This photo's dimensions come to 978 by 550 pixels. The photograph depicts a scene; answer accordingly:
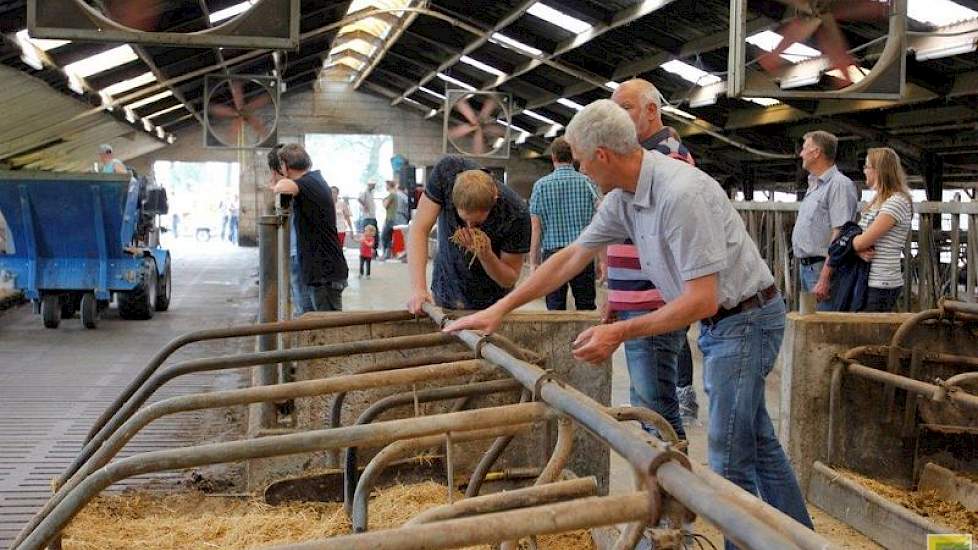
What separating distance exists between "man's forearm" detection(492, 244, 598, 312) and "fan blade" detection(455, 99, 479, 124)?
482 inches

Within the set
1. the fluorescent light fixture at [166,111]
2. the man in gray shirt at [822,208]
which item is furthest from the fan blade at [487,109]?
the fluorescent light fixture at [166,111]

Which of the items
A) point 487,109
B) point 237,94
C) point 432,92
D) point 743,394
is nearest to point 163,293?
point 237,94

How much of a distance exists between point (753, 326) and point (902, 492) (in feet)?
6.52

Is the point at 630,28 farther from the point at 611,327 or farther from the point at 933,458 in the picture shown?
the point at 611,327

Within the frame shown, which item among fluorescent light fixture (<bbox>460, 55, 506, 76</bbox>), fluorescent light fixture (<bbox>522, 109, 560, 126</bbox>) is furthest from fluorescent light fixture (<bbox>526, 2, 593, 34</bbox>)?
fluorescent light fixture (<bbox>522, 109, 560, 126</bbox>)

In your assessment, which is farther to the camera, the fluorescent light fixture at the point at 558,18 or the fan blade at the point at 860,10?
the fluorescent light fixture at the point at 558,18

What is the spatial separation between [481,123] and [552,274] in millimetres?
12825

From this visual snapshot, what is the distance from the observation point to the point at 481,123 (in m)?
16.7

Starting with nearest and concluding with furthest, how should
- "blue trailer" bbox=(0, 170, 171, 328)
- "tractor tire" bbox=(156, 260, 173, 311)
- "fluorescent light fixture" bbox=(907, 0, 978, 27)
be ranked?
1. "fluorescent light fixture" bbox=(907, 0, 978, 27)
2. "blue trailer" bbox=(0, 170, 171, 328)
3. "tractor tire" bbox=(156, 260, 173, 311)

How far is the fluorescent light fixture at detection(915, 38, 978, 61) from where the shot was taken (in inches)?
384

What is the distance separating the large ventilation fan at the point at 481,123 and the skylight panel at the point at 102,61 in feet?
16.2

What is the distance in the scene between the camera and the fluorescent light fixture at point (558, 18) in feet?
51.1

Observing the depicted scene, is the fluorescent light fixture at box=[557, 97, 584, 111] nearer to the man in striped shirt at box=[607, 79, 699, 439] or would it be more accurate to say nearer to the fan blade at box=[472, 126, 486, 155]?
the fan blade at box=[472, 126, 486, 155]

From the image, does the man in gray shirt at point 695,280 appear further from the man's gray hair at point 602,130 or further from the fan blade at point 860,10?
the fan blade at point 860,10
